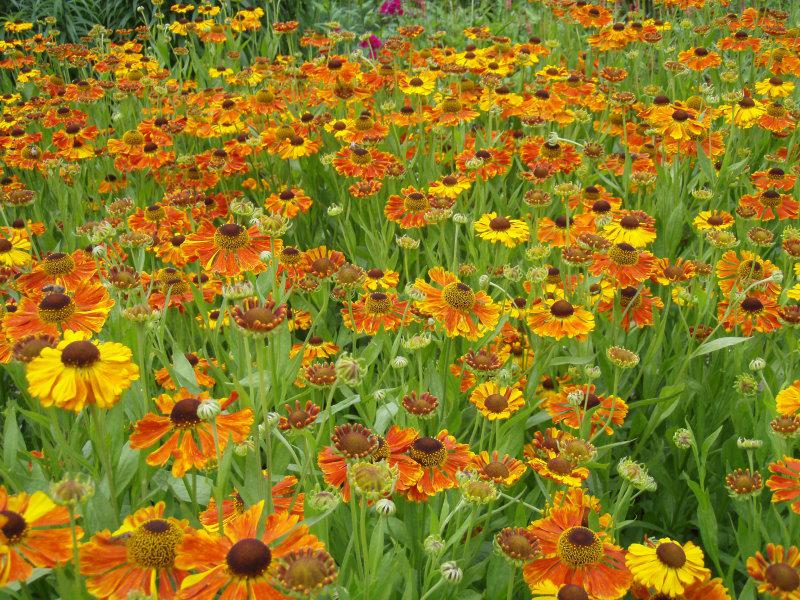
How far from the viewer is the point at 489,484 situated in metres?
1.21

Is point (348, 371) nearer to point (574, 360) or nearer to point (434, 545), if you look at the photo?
point (434, 545)

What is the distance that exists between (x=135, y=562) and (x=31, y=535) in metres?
0.14

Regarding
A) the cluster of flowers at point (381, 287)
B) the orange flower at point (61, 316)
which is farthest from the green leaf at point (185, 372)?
the orange flower at point (61, 316)

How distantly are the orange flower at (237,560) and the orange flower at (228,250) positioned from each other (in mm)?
669

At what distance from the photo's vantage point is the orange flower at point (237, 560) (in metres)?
0.94

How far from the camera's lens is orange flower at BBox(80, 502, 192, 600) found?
1.00 m

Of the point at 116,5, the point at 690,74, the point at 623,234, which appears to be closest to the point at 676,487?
the point at 623,234

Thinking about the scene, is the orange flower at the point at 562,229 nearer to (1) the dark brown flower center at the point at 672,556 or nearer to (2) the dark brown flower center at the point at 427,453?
(2) the dark brown flower center at the point at 427,453

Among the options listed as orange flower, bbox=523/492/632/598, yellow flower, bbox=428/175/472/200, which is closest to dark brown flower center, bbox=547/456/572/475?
orange flower, bbox=523/492/632/598

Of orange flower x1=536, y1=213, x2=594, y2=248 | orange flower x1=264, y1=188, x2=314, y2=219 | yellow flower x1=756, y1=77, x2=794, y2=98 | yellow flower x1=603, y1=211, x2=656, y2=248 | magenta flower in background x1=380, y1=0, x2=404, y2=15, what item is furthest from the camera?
magenta flower in background x1=380, y1=0, x2=404, y2=15

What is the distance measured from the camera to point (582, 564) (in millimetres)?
1208

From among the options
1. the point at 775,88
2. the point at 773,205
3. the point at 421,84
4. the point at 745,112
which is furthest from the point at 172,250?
the point at 775,88

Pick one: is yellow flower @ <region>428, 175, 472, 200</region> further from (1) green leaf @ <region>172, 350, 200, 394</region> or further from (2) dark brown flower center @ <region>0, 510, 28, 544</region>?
(2) dark brown flower center @ <region>0, 510, 28, 544</region>

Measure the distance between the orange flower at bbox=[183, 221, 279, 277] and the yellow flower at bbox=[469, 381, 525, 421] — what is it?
530 millimetres
